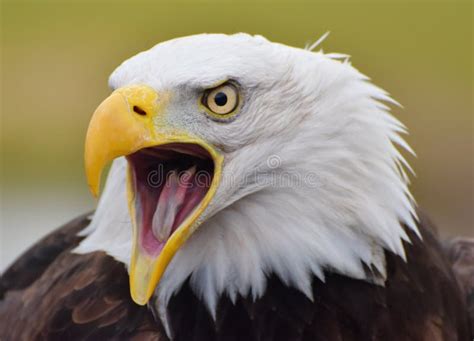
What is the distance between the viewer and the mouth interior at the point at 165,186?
2443 mm

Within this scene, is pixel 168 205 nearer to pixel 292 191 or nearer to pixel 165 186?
pixel 165 186

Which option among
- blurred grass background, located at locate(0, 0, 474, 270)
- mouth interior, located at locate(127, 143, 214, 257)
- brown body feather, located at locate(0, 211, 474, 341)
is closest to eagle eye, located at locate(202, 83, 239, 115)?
mouth interior, located at locate(127, 143, 214, 257)

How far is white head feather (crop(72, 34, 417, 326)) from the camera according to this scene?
2504 mm

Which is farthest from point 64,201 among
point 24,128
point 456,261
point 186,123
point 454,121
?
point 186,123

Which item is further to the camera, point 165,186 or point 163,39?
point 163,39

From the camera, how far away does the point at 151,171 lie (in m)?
2.54

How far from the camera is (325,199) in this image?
253 cm

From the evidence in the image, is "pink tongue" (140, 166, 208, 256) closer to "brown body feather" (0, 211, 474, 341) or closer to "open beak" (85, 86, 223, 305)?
"open beak" (85, 86, 223, 305)

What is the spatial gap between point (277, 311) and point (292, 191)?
0.33 metres

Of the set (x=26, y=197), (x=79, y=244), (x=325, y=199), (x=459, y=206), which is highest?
(x=325, y=199)

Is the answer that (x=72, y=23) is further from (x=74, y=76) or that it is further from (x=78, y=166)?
(x=78, y=166)

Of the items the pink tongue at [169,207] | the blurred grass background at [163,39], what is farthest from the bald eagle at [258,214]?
the blurred grass background at [163,39]

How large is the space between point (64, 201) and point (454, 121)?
3.21m

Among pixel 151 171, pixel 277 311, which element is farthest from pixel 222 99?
pixel 277 311
